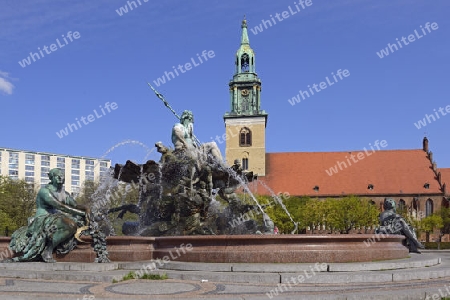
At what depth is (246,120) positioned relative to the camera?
73.6 metres

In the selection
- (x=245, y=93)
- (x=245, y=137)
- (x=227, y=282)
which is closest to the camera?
(x=227, y=282)

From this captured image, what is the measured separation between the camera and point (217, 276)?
8.45 m

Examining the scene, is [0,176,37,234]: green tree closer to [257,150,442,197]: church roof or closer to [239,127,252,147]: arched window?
[239,127,252,147]: arched window

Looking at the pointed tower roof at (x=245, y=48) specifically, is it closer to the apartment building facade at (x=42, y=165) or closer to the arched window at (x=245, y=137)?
the arched window at (x=245, y=137)

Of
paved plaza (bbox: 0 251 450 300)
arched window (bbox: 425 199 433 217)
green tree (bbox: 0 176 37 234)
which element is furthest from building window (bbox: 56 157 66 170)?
paved plaza (bbox: 0 251 450 300)

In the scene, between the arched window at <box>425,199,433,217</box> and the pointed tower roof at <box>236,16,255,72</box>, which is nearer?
the arched window at <box>425,199,433,217</box>

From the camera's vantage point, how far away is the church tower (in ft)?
239

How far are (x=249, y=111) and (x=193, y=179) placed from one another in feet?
199

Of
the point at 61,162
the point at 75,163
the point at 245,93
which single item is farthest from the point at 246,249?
the point at 75,163

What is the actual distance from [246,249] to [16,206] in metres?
40.2

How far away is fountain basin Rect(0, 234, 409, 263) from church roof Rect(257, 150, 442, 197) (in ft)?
197

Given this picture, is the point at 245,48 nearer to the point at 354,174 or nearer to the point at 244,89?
the point at 244,89

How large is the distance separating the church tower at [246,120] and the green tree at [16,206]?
31.7 m

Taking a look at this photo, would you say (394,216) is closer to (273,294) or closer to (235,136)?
(273,294)
